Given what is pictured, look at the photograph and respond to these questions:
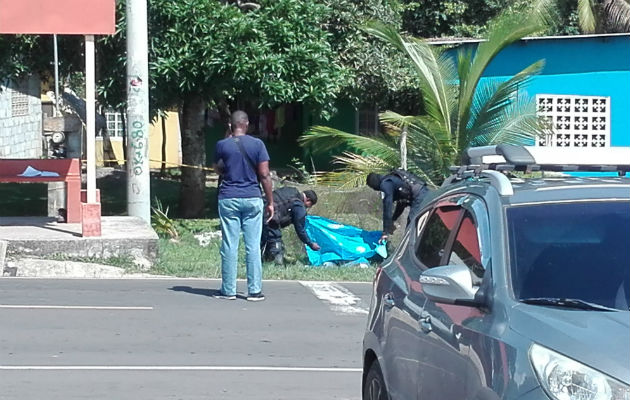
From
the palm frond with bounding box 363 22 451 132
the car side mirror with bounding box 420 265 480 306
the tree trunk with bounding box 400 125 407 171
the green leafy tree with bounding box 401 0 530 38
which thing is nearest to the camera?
the car side mirror with bounding box 420 265 480 306

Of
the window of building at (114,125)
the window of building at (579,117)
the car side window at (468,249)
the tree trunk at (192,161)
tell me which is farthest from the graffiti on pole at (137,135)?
the window of building at (114,125)

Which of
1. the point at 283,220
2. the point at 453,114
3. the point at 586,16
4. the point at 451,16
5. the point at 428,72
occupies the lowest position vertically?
the point at 283,220

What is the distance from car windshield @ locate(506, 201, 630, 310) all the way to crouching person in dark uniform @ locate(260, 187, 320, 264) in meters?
9.30

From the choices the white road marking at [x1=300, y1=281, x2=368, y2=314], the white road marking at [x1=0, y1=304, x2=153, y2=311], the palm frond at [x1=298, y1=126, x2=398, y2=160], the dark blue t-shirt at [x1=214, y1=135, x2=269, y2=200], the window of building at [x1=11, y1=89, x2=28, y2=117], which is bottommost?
the white road marking at [x1=300, y1=281, x2=368, y2=314]

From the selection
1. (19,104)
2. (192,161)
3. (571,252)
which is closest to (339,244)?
(192,161)

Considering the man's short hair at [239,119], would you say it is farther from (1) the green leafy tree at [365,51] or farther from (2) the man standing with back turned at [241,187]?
(1) the green leafy tree at [365,51]

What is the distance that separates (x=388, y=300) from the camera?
18.7ft

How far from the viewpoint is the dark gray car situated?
3850 mm

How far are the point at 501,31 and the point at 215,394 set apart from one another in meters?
11.4

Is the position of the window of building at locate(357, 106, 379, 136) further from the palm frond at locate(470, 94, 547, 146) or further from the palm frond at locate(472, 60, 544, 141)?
the palm frond at locate(470, 94, 547, 146)

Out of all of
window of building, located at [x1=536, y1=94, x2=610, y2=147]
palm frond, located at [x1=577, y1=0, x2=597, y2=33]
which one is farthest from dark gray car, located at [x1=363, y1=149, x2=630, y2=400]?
palm frond, located at [x1=577, y1=0, x2=597, y2=33]

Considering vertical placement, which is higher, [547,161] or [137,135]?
[137,135]

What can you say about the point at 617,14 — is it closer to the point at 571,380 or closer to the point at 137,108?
the point at 137,108

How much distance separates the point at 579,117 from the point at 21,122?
1598cm
